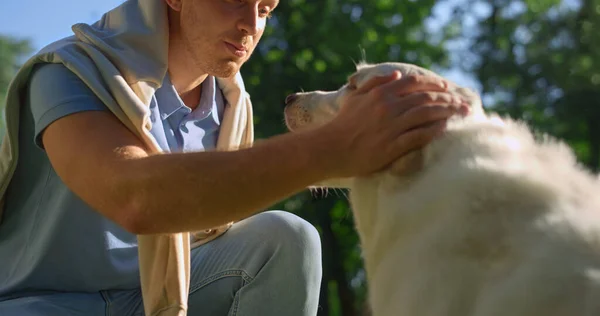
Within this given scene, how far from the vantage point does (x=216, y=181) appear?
202 centimetres

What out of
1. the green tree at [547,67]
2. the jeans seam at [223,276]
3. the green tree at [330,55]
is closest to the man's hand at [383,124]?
the jeans seam at [223,276]

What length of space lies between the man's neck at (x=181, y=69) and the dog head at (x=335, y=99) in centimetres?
37

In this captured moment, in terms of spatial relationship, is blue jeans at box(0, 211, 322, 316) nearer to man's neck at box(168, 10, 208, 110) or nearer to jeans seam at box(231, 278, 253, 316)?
jeans seam at box(231, 278, 253, 316)

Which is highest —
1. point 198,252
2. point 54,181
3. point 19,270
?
point 54,181

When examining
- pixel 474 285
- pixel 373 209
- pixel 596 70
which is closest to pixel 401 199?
pixel 373 209

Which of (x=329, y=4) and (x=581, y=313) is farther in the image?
(x=329, y=4)

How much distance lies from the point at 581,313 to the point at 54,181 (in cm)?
180

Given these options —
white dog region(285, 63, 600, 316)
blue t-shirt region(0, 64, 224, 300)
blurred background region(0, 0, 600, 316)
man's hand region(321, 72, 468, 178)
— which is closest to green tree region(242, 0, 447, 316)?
blurred background region(0, 0, 600, 316)

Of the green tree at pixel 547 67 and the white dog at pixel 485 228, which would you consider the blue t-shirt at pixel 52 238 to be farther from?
the green tree at pixel 547 67

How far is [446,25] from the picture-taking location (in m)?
16.6

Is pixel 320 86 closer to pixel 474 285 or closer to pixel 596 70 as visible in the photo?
pixel 596 70

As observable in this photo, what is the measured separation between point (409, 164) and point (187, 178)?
0.59 metres

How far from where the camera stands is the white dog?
1.73 meters

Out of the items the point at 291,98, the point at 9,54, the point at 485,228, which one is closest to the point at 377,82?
the point at 485,228
